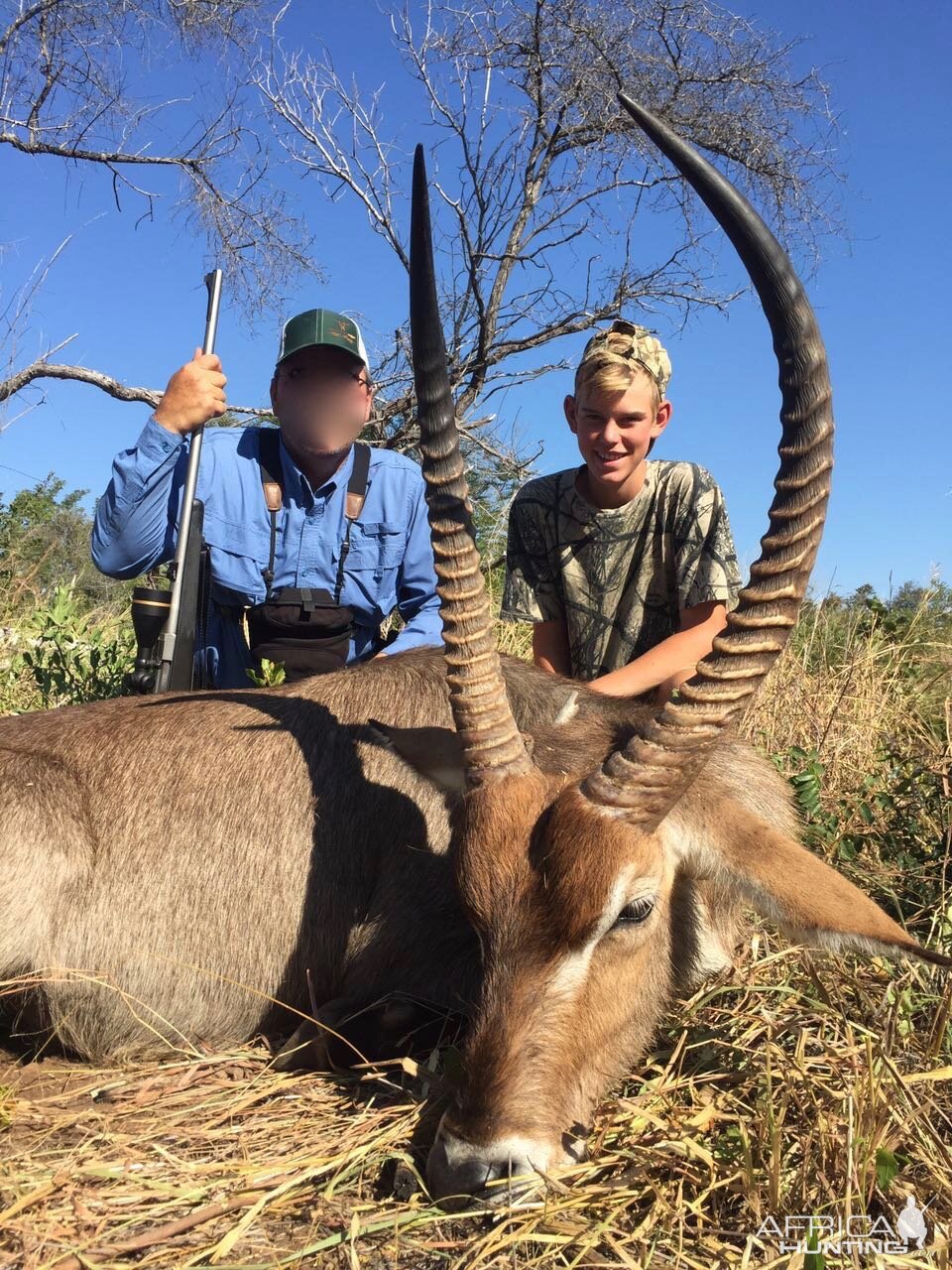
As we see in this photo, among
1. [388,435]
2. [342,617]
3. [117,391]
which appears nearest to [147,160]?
[117,391]

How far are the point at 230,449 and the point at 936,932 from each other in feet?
14.7

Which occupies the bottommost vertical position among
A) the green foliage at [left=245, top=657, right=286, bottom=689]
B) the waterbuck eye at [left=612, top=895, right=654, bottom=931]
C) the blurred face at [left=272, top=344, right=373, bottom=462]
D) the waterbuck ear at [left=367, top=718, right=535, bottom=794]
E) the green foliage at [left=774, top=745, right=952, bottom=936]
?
the waterbuck eye at [left=612, top=895, right=654, bottom=931]

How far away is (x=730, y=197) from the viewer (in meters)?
2.47

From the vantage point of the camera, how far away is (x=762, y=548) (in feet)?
8.96

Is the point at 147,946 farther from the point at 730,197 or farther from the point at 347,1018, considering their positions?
the point at 730,197

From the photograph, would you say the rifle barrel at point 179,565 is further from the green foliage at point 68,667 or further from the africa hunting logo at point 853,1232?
the africa hunting logo at point 853,1232

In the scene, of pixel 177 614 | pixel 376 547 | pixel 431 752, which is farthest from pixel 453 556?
pixel 376 547

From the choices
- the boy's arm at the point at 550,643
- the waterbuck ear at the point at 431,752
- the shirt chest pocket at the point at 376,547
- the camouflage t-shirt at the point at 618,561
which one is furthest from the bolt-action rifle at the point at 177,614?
the waterbuck ear at the point at 431,752

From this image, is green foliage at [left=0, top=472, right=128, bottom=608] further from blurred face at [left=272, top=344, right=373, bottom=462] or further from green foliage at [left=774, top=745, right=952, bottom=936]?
green foliage at [left=774, top=745, right=952, bottom=936]

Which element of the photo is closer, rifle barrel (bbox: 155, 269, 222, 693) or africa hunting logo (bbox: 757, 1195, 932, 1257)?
africa hunting logo (bbox: 757, 1195, 932, 1257)

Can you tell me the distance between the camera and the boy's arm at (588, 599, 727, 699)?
4715 millimetres

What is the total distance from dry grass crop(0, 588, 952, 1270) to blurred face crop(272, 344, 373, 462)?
11.4ft

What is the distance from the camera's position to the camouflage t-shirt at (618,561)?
5254 millimetres

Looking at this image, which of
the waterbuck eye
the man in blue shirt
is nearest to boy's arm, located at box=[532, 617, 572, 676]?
the man in blue shirt
